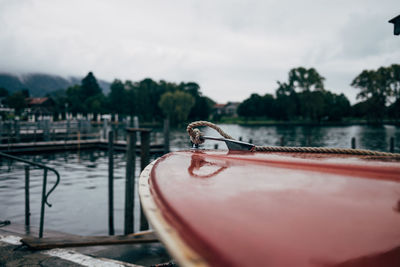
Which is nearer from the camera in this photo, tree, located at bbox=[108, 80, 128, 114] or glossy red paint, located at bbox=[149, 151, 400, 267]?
glossy red paint, located at bbox=[149, 151, 400, 267]

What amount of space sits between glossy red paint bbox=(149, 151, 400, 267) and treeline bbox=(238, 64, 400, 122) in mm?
63561

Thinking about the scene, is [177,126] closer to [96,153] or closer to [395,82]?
[395,82]

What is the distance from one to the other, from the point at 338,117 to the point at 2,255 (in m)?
86.6

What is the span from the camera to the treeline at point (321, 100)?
5781 centimetres

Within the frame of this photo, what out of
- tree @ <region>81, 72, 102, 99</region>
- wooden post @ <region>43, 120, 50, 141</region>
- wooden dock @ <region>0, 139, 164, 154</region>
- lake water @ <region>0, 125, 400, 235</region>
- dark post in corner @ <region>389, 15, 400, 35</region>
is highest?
tree @ <region>81, 72, 102, 99</region>

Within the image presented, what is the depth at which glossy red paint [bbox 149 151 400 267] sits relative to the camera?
2.67 ft

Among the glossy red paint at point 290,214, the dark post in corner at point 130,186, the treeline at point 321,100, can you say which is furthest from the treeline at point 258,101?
the glossy red paint at point 290,214

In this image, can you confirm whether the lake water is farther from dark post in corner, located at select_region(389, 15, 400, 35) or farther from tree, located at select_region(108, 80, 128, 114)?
tree, located at select_region(108, 80, 128, 114)

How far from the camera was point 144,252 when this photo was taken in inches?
166

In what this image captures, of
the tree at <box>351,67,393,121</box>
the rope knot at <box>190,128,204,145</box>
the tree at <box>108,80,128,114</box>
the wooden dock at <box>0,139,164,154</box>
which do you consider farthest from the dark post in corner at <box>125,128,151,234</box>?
the tree at <box>108,80,128,114</box>

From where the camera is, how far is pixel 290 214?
1.00 metres

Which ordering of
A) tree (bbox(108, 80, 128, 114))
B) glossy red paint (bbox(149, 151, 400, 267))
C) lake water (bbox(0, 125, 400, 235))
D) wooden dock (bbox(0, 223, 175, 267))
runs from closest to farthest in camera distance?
glossy red paint (bbox(149, 151, 400, 267)) < wooden dock (bbox(0, 223, 175, 267)) < lake water (bbox(0, 125, 400, 235)) < tree (bbox(108, 80, 128, 114))

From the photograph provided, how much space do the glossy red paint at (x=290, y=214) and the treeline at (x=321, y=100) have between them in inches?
2502

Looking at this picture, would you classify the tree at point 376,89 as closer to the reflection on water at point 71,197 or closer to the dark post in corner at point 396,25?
the reflection on water at point 71,197
